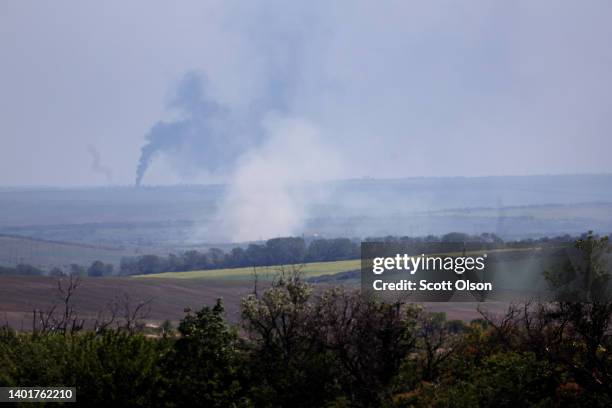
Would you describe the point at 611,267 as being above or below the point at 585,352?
above

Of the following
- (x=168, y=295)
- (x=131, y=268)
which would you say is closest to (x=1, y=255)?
(x=131, y=268)

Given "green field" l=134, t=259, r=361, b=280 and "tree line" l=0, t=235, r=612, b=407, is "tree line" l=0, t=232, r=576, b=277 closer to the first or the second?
"green field" l=134, t=259, r=361, b=280

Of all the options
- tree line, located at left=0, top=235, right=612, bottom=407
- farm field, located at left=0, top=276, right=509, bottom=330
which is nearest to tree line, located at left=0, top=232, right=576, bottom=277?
farm field, located at left=0, top=276, right=509, bottom=330

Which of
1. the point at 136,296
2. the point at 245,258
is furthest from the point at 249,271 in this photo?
the point at 136,296

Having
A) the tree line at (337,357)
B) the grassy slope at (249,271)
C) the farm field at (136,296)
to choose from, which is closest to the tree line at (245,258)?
the grassy slope at (249,271)

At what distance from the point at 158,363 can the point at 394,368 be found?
5.92 meters

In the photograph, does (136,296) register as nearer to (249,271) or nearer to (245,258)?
(249,271)

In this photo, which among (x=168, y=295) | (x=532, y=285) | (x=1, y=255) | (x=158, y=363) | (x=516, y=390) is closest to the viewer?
(x=516, y=390)

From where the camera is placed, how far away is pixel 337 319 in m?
23.2

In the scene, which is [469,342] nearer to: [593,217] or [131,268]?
[131,268]

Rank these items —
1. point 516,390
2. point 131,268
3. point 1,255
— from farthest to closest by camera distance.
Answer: point 1,255, point 131,268, point 516,390

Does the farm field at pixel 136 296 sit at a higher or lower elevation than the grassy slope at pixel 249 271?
lower

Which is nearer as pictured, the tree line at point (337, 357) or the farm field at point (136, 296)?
the tree line at point (337, 357)

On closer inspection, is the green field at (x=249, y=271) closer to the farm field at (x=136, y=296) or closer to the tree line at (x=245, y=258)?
the tree line at (x=245, y=258)
